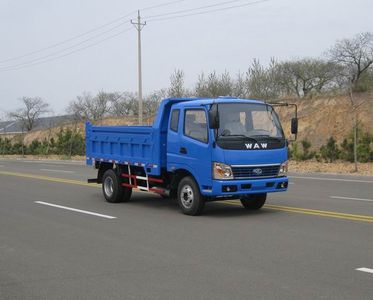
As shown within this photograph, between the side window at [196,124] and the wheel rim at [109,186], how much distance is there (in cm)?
332

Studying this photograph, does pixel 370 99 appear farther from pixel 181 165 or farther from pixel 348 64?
pixel 181 165

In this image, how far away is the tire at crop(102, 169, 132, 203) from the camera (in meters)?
13.2

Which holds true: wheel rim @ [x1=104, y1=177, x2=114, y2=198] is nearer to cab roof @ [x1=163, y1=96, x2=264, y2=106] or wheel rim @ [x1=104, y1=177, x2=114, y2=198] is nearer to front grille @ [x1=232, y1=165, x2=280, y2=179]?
cab roof @ [x1=163, y1=96, x2=264, y2=106]

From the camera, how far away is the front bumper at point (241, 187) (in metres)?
10.2

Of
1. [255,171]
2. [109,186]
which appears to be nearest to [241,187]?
[255,171]

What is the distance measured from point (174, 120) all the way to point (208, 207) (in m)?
2.23

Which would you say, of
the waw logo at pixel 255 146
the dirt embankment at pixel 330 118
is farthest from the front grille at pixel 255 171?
the dirt embankment at pixel 330 118

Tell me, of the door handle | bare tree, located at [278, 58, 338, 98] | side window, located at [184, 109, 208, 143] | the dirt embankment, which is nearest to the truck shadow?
the door handle

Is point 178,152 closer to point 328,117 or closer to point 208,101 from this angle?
point 208,101

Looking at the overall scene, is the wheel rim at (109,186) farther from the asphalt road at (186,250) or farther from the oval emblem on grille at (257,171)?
the oval emblem on grille at (257,171)

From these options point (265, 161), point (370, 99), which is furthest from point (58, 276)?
point (370, 99)

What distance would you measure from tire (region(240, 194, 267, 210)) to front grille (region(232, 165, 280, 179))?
91 cm

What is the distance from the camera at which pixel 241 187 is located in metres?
10.4

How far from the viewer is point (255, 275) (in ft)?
20.7
